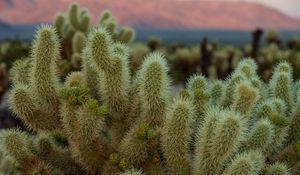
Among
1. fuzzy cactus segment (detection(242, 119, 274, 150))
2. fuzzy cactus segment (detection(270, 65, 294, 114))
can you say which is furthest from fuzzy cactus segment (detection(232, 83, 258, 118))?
fuzzy cactus segment (detection(270, 65, 294, 114))

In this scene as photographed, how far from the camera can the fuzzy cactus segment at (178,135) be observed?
128 inches

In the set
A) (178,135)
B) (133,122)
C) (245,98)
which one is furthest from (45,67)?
(245,98)

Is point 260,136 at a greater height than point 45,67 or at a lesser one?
lesser

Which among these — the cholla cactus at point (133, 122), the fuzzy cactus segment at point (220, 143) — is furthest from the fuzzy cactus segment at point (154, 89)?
the fuzzy cactus segment at point (220, 143)

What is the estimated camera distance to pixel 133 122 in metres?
3.72

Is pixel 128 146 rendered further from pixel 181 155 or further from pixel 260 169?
pixel 260 169

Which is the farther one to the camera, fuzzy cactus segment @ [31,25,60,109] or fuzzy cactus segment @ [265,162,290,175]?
fuzzy cactus segment @ [31,25,60,109]

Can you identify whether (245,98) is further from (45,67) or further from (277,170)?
(45,67)

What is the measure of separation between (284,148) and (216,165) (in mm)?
809

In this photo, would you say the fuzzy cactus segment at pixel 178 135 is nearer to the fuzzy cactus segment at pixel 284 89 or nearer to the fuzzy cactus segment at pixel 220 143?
the fuzzy cactus segment at pixel 220 143

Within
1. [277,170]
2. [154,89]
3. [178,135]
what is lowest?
[277,170]

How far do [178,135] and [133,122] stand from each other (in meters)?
0.48

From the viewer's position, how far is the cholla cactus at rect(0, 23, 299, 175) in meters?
3.27

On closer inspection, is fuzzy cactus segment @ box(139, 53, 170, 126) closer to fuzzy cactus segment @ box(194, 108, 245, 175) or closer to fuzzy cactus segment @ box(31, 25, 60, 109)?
fuzzy cactus segment @ box(194, 108, 245, 175)
